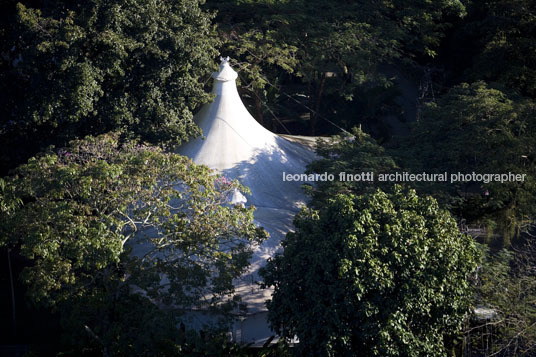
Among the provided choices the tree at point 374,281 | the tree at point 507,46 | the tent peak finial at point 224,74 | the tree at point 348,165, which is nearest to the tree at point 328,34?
the tree at point 507,46

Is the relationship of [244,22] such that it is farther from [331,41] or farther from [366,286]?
[366,286]

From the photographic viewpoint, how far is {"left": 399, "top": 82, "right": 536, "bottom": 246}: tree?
14156 millimetres

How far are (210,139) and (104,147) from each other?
3.87m

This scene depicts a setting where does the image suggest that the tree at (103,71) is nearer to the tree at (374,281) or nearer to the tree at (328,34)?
the tree at (328,34)

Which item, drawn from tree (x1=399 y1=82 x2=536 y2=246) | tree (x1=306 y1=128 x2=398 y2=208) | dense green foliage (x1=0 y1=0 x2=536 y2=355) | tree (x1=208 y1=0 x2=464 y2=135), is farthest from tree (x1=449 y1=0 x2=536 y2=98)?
tree (x1=306 y1=128 x2=398 y2=208)

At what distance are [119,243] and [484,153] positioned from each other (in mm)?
8899

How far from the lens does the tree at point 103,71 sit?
47.8 feet

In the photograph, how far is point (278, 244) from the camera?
44.4 ft

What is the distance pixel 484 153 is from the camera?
48.1 ft

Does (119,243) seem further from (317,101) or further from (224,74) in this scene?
(317,101)

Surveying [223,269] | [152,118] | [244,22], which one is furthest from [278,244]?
[244,22]

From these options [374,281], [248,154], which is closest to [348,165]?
[248,154]

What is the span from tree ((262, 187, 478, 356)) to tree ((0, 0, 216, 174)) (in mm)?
6827

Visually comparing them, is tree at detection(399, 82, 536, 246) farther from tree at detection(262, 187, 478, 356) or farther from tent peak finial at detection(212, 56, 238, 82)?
tent peak finial at detection(212, 56, 238, 82)
